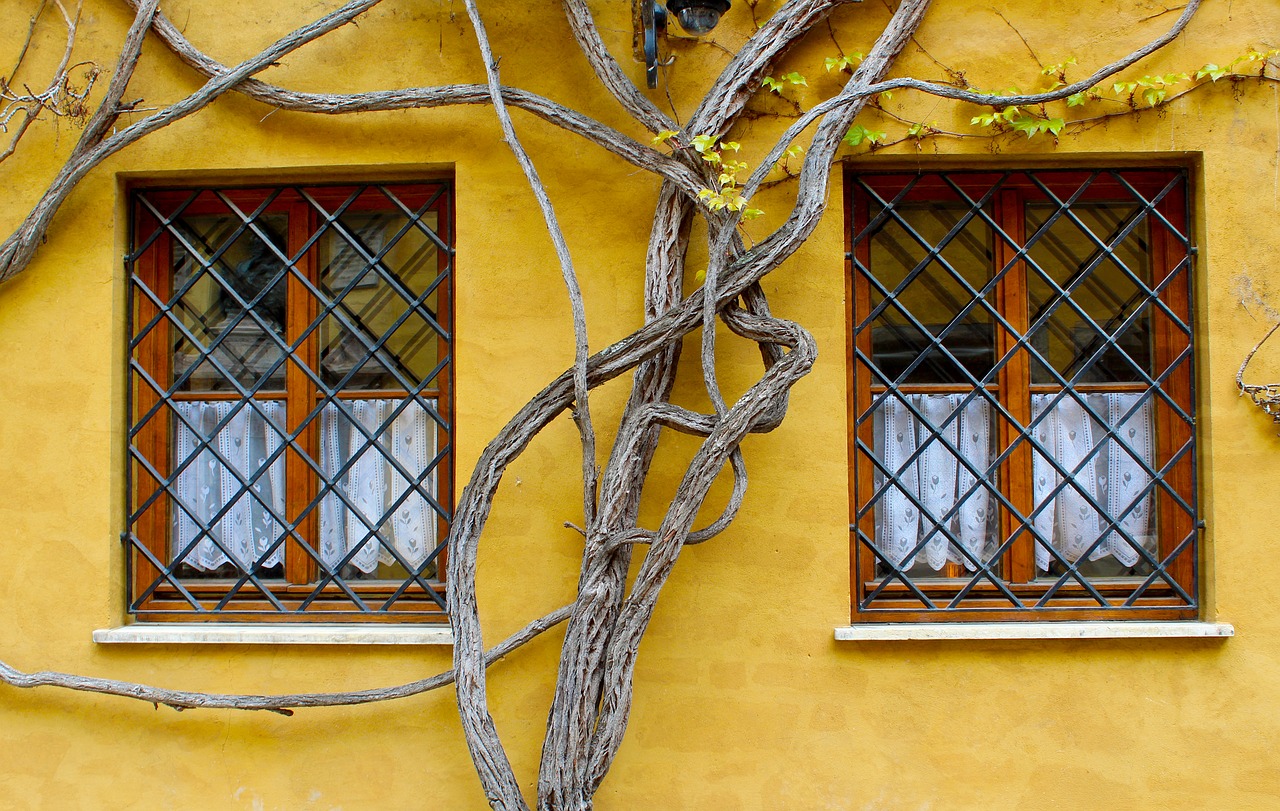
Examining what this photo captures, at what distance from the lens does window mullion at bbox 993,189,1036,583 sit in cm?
306

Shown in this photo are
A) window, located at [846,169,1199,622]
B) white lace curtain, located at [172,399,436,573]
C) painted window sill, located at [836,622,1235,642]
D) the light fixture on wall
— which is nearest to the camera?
the light fixture on wall

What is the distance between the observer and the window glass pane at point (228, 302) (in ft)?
10.5

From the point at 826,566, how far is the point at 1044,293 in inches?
51.1

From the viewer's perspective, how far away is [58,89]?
120 inches

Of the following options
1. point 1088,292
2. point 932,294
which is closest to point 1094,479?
point 1088,292

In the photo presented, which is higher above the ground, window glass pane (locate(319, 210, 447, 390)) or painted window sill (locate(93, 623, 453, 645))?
window glass pane (locate(319, 210, 447, 390))

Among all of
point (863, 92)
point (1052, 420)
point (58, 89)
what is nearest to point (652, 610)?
point (1052, 420)

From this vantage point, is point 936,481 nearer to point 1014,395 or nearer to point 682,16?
point 1014,395

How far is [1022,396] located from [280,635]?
272 centimetres

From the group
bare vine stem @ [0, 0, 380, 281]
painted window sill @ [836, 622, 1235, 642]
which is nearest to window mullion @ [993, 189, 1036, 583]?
painted window sill @ [836, 622, 1235, 642]

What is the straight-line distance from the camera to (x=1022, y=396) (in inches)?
120

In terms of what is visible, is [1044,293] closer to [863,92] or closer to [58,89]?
[863,92]

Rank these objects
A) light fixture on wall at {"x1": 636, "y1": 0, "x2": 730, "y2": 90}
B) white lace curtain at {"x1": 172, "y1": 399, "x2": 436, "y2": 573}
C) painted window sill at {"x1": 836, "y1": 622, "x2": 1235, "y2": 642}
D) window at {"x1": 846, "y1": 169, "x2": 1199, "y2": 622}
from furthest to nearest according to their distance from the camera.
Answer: white lace curtain at {"x1": 172, "y1": 399, "x2": 436, "y2": 573}
window at {"x1": 846, "y1": 169, "x2": 1199, "y2": 622}
painted window sill at {"x1": 836, "y1": 622, "x2": 1235, "y2": 642}
light fixture on wall at {"x1": 636, "y1": 0, "x2": 730, "y2": 90}

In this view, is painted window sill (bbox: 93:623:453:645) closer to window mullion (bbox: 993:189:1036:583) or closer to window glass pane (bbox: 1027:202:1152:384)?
window mullion (bbox: 993:189:1036:583)
